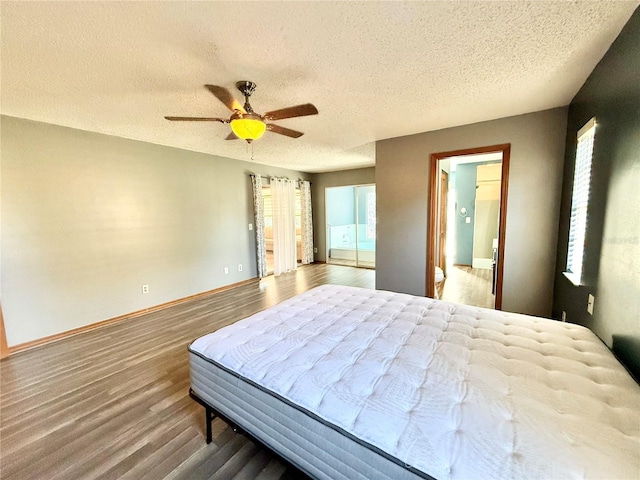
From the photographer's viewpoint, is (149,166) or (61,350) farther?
(149,166)

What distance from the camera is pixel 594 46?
1687 mm

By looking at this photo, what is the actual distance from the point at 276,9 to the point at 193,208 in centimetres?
362

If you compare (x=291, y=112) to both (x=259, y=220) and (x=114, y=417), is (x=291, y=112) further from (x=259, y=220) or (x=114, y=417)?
(x=259, y=220)

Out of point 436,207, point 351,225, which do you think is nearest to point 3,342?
point 436,207

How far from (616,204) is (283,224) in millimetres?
5240

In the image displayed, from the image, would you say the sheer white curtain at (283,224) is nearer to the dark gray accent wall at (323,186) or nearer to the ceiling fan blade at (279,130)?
the dark gray accent wall at (323,186)

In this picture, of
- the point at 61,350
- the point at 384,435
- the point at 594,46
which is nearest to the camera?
the point at 384,435

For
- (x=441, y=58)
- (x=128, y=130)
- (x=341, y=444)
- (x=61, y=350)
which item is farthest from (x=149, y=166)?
(x=341, y=444)

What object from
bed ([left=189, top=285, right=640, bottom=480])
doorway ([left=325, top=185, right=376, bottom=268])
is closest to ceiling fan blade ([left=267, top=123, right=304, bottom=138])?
bed ([left=189, top=285, right=640, bottom=480])

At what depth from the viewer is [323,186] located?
6957mm

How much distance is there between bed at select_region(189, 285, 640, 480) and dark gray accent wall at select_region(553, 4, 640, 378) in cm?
20

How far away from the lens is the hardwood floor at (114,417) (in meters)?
1.44

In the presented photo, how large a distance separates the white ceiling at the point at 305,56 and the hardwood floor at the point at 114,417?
2274 mm

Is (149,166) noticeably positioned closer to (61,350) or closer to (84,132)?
(84,132)
